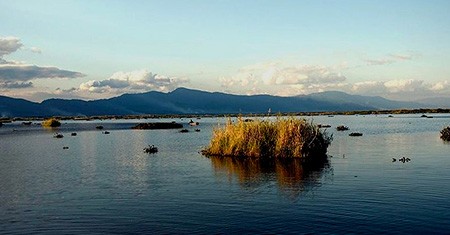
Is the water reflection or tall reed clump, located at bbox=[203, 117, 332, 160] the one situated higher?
tall reed clump, located at bbox=[203, 117, 332, 160]

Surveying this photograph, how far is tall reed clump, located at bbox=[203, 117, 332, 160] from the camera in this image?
141 feet

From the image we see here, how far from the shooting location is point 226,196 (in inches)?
1016

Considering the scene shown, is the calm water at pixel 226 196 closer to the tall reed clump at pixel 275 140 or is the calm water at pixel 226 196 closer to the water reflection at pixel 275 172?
the water reflection at pixel 275 172

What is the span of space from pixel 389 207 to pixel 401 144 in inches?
1366

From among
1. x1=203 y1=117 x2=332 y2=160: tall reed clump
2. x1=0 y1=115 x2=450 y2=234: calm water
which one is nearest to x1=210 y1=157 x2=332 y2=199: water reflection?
x1=0 y1=115 x2=450 y2=234: calm water

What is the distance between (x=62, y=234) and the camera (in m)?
18.8

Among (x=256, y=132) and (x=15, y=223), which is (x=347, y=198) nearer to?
(x=15, y=223)

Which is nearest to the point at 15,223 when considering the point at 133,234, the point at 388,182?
the point at 133,234

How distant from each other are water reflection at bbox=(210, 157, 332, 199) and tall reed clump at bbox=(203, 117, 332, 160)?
1.64 m

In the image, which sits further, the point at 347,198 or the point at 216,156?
the point at 216,156

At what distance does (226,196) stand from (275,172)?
9224 millimetres

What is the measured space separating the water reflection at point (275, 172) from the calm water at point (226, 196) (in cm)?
6

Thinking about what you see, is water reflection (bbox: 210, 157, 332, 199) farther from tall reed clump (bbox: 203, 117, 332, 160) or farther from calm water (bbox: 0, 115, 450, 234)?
tall reed clump (bbox: 203, 117, 332, 160)

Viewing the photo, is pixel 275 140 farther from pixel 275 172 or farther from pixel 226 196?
pixel 226 196
